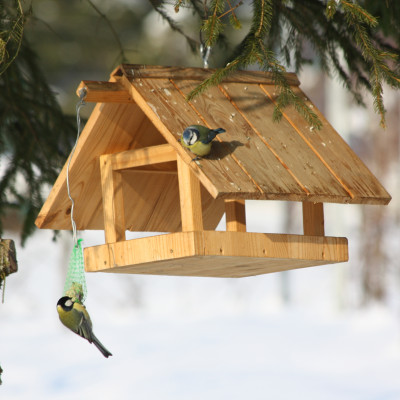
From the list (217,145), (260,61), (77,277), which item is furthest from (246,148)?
(77,277)

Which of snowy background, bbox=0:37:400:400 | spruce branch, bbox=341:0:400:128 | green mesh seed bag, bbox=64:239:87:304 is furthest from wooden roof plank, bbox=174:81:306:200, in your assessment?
snowy background, bbox=0:37:400:400

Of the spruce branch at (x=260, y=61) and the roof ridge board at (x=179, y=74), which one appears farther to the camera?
the roof ridge board at (x=179, y=74)

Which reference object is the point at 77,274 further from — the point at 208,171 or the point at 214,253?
the point at 208,171

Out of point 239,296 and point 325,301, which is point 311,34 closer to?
point 239,296

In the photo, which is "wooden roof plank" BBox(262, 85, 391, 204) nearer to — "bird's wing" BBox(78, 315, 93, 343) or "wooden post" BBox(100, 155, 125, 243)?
"wooden post" BBox(100, 155, 125, 243)

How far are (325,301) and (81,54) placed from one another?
6.16 metres

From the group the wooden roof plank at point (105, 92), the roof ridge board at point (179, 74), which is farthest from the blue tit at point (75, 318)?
the roof ridge board at point (179, 74)

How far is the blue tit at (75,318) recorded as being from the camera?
2400 mm

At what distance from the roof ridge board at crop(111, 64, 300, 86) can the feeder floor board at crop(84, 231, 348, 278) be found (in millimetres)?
557

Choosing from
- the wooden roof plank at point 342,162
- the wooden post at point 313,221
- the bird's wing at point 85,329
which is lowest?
the bird's wing at point 85,329

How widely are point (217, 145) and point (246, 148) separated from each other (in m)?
0.11

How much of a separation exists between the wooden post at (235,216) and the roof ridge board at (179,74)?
0.44m

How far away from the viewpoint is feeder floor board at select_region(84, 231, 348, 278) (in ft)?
7.83

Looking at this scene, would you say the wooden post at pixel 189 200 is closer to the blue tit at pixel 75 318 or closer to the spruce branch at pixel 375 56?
the blue tit at pixel 75 318
